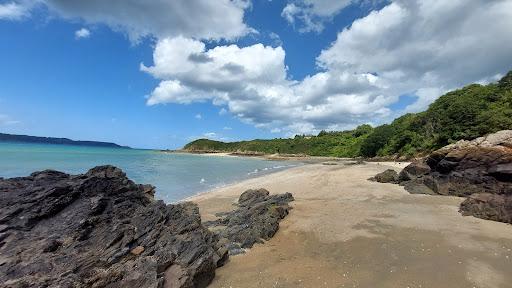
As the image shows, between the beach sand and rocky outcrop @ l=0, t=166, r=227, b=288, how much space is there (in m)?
1.38

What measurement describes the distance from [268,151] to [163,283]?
532 feet

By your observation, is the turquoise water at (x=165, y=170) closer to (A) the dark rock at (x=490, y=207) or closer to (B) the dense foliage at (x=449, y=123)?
(A) the dark rock at (x=490, y=207)

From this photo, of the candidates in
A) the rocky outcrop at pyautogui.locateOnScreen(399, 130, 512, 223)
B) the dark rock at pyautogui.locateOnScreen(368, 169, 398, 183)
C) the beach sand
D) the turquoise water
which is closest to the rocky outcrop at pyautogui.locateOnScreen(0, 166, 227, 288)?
the beach sand

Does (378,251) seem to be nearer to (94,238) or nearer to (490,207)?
(490,207)

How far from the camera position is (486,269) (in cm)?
998

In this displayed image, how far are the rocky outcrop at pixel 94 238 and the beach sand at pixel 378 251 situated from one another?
4.52 ft

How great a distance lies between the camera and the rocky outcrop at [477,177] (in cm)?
1591

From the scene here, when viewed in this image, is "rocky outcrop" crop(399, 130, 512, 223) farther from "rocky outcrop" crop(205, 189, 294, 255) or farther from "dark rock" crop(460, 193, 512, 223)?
"rocky outcrop" crop(205, 189, 294, 255)

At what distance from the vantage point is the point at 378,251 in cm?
1148

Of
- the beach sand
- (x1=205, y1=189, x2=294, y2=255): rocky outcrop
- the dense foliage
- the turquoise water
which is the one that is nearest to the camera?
the beach sand

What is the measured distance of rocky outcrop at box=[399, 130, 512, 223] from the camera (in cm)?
1591

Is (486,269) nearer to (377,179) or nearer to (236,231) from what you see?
(236,231)

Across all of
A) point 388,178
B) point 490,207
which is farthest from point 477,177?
point 388,178

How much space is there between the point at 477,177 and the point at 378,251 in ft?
41.9
